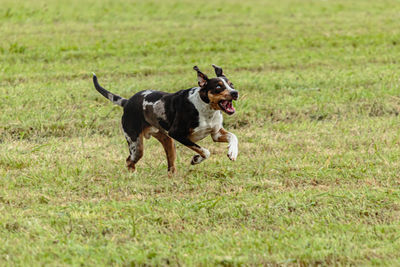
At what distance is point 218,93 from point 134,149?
144cm

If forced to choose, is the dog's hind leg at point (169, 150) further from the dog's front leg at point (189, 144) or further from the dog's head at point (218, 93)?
the dog's head at point (218, 93)

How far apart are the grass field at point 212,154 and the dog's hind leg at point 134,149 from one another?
133 millimetres

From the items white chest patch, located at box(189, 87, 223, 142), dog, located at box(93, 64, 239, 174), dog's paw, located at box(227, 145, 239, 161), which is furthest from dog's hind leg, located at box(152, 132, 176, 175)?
dog's paw, located at box(227, 145, 239, 161)

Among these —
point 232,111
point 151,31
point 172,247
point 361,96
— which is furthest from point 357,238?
point 151,31

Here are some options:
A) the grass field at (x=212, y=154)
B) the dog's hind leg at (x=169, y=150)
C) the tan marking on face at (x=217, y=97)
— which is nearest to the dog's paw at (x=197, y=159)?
the grass field at (x=212, y=154)

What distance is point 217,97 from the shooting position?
7.20 metres

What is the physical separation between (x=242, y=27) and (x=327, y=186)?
504 inches

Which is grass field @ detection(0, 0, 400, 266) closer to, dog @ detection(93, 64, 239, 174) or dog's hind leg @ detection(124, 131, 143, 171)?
dog's hind leg @ detection(124, 131, 143, 171)

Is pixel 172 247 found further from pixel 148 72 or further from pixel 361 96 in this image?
pixel 148 72

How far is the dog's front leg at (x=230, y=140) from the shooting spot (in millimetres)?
7324

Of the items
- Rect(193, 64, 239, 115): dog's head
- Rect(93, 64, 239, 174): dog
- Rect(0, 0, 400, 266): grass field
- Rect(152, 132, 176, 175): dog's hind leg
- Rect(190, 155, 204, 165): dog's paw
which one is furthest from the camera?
Rect(152, 132, 176, 175): dog's hind leg

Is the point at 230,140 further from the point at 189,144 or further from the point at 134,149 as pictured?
the point at 134,149

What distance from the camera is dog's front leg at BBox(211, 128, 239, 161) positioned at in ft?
24.0

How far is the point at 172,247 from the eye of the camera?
552cm
